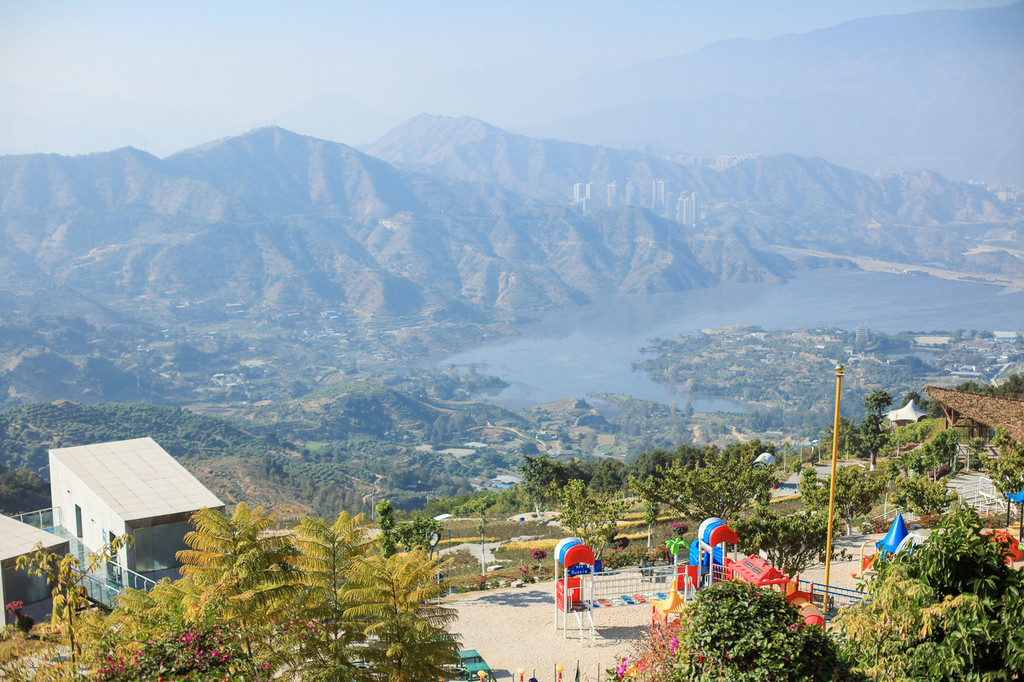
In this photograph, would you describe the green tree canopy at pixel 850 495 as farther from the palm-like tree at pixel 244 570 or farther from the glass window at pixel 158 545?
the glass window at pixel 158 545

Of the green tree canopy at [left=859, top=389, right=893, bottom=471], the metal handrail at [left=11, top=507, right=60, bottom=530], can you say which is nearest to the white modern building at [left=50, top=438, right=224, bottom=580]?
the metal handrail at [left=11, top=507, right=60, bottom=530]

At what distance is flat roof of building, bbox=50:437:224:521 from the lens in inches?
680

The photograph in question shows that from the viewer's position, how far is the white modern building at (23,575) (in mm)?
16375

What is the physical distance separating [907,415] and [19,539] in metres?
49.3

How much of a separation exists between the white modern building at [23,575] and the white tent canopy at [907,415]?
48.2m

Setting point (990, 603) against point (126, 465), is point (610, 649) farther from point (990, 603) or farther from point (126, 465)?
point (126, 465)

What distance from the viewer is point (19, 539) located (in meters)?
17.4

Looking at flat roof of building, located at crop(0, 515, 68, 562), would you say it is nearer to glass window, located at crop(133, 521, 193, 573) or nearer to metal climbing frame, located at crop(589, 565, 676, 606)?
glass window, located at crop(133, 521, 193, 573)

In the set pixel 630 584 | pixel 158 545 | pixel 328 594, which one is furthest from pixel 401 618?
pixel 158 545

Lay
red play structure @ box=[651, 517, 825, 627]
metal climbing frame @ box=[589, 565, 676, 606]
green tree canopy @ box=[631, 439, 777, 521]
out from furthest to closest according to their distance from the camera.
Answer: green tree canopy @ box=[631, 439, 777, 521] → metal climbing frame @ box=[589, 565, 676, 606] → red play structure @ box=[651, 517, 825, 627]

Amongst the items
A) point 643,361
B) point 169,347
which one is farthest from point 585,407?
point 169,347

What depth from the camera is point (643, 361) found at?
189 m

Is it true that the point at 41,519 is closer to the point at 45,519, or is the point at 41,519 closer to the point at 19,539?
the point at 45,519

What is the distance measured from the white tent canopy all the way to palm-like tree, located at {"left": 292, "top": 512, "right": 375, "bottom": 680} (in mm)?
46301
